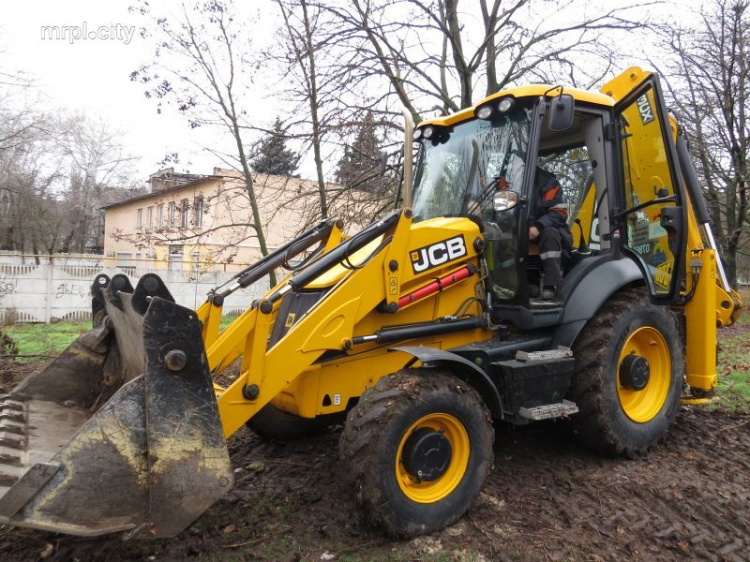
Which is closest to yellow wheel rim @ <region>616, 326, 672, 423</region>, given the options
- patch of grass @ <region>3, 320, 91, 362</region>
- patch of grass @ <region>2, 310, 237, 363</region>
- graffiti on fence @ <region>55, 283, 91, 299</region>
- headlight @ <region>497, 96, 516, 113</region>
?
headlight @ <region>497, 96, 516, 113</region>

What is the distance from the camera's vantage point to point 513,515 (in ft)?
→ 11.4

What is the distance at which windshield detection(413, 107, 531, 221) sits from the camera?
406 cm

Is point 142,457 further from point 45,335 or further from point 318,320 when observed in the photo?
point 45,335

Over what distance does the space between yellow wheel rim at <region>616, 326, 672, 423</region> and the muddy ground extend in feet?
1.15

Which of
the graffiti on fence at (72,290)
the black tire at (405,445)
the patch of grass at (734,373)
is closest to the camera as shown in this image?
the black tire at (405,445)

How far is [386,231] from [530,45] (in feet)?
26.9

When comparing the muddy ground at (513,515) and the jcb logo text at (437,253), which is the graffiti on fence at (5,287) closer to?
the muddy ground at (513,515)

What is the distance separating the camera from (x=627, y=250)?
179 inches

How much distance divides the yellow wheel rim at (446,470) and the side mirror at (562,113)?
2010mm

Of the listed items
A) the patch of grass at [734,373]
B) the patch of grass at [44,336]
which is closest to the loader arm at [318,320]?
the patch of grass at [734,373]

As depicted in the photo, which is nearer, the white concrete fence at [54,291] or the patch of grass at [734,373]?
the patch of grass at [734,373]

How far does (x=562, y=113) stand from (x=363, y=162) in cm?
700

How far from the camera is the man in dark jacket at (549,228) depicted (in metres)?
4.14

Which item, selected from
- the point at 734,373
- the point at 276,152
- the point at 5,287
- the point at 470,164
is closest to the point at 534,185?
the point at 470,164
